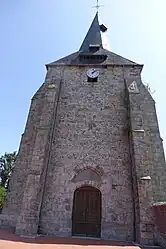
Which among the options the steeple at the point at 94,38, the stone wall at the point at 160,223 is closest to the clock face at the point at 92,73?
the steeple at the point at 94,38

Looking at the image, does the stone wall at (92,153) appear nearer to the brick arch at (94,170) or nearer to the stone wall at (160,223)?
the brick arch at (94,170)

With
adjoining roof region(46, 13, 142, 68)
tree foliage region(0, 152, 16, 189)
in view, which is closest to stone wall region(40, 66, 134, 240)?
adjoining roof region(46, 13, 142, 68)

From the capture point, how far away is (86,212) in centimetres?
962

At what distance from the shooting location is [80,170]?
33.3 feet

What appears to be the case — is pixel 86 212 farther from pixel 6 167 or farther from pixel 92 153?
pixel 6 167

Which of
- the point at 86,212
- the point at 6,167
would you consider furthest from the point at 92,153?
the point at 6,167

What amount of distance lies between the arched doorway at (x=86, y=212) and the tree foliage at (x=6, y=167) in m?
25.3

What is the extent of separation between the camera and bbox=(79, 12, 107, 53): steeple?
15705 mm

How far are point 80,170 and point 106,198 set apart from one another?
177 centimetres

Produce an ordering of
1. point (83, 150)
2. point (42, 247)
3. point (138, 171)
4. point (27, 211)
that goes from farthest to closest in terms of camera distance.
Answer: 1. point (83, 150)
2. point (138, 171)
3. point (27, 211)
4. point (42, 247)

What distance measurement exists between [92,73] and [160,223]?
30.2 feet

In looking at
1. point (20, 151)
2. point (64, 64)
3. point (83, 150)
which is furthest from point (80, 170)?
point (64, 64)

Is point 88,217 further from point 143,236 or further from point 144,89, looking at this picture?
point 144,89

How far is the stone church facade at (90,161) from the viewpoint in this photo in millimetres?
8930
